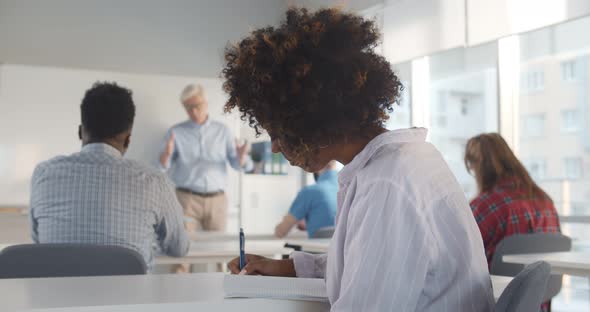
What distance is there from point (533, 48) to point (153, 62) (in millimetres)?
7853

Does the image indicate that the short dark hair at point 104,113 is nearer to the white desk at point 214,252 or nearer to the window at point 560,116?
the white desk at point 214,252

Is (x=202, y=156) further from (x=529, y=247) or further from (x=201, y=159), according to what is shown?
(x=529, y=247)

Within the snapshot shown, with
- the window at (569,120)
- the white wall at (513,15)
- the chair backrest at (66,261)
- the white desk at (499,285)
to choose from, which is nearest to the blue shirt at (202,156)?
the white wall at (513,15)

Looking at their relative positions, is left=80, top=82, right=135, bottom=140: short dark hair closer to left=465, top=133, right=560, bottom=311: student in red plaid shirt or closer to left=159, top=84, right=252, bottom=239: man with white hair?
left=465, top=133, right=560, bottom=311: student in red plaid shirt

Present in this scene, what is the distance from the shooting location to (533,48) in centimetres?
1234

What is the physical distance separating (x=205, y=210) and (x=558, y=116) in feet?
35.5

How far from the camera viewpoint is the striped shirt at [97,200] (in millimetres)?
2445

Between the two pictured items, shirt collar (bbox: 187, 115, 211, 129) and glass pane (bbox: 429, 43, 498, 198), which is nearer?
shirt collar (bbox: 187, 115, 211, 129)

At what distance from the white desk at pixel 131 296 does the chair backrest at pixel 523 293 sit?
34cm

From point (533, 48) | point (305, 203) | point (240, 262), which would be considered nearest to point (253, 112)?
point (240, 262)

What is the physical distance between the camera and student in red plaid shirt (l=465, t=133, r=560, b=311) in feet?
10.5

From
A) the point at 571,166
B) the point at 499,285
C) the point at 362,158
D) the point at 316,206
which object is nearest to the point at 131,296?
the point at 362,158

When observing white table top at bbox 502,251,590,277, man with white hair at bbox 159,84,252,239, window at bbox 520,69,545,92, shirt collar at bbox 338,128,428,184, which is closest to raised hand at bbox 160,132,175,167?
man with white hair at bbox 159,84,252,239

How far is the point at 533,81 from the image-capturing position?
50.5 ft
